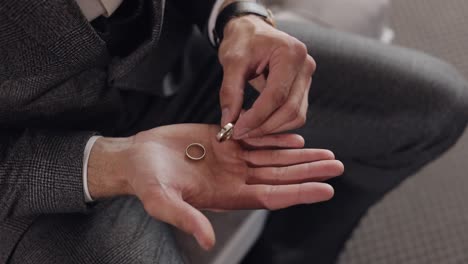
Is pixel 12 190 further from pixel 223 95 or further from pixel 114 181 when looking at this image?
pixel 223 95

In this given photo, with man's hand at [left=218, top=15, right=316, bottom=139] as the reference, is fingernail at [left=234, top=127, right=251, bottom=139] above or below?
below

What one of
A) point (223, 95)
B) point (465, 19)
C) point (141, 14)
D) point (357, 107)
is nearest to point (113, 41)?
point (141, 14)

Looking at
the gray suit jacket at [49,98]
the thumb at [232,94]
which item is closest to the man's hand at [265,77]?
the thumb at [232,94]

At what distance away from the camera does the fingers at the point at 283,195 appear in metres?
0.55

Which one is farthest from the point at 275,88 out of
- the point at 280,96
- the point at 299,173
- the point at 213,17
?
the point at 213,17

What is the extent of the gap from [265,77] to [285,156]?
144 mm

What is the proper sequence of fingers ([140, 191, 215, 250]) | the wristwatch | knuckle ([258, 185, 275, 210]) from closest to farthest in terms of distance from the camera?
fingers ([140, 191, 215, 250]), knuckle ([258, 185, 275, 210]), the wristwatch

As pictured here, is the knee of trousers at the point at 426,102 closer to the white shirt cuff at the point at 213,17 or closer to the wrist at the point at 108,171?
the white shirt cuff at the point at 213,17

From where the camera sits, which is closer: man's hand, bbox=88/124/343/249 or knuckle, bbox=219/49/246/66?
man's hand, bbox=88/124/343/249

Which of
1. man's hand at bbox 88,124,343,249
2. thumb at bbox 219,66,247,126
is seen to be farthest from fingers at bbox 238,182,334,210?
thumb at bbox 219,66,247,126

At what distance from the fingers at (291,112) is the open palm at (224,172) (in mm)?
18

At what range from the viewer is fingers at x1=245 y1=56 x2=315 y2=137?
617 millimetres

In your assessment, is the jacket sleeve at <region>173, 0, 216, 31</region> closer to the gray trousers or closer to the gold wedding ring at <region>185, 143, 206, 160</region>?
the gray trousers

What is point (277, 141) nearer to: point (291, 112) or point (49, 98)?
point (291, 112)
